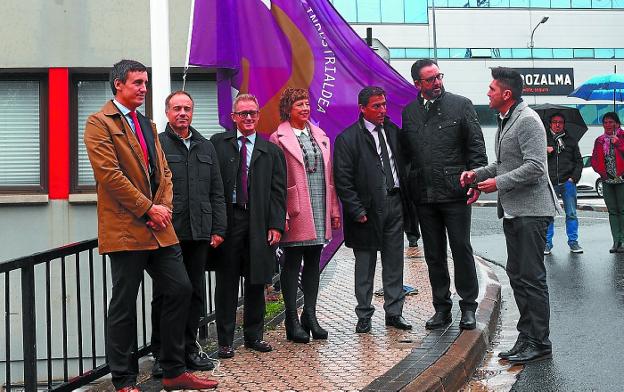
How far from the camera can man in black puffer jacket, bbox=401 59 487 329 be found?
7.37 metres

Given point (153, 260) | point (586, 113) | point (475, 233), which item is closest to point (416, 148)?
point (153, 260)

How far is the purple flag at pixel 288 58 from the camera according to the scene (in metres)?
7.24

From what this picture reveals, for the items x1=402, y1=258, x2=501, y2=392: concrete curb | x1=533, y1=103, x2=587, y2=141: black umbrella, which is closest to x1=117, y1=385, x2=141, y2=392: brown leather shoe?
x1=402, y1=258, x2=501, y2=392: concrete curb

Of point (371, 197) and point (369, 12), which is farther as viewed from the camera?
point (369, 12)

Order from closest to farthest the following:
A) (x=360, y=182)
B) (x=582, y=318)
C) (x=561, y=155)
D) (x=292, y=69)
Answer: (x=360, y=182) → (x=292, y=69) → (x=582, y=318) → (x=561, y=155)

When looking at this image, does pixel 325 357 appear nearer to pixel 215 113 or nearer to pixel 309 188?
pixel 309 188

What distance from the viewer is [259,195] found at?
269 inches

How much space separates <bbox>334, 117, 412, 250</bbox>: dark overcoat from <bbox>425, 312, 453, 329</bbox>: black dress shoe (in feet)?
2.58

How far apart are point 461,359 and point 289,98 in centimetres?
249

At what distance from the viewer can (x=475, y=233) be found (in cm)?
1859

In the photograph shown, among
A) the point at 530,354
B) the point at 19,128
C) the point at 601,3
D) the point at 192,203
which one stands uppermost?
the point at 601,3

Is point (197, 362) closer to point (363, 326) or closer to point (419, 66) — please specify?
point (363, 326)

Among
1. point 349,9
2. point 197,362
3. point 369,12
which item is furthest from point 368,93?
point 369,12

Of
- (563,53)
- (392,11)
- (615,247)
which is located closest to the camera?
(615,247)
